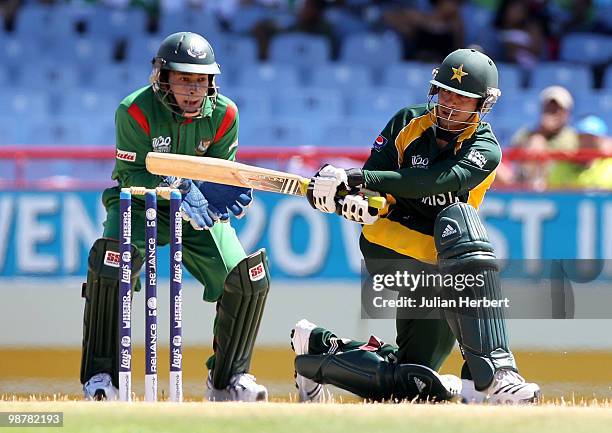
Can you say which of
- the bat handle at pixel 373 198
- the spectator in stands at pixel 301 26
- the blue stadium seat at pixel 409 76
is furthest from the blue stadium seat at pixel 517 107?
the bat handle at pixel 373 198

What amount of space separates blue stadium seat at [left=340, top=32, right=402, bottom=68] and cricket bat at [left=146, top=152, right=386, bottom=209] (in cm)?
656

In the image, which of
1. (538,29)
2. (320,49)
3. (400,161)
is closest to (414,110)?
(400,161)

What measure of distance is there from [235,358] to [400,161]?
1139 millimetres

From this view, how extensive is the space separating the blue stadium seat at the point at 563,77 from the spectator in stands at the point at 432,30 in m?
0.75

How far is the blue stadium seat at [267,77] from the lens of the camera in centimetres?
1152

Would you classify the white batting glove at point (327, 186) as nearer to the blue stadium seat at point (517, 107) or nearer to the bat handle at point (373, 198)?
the bat handle at point (373, 198)

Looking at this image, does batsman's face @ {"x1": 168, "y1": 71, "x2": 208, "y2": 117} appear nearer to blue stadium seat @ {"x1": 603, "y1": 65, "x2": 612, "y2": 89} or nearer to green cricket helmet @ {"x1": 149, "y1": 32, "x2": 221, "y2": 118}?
green cricket helmet @ {"x1": 149, "y1": 32, "x2": 221, "y2": 118}

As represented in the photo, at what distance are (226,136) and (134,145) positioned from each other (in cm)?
43

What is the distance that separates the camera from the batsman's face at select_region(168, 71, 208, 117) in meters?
5.67

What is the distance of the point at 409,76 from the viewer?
11562 mm

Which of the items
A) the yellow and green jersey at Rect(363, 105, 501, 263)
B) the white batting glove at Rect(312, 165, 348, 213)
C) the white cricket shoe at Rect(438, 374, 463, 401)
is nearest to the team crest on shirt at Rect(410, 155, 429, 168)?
the yellow and green jersey at Rect(363, 105, 501, 263)

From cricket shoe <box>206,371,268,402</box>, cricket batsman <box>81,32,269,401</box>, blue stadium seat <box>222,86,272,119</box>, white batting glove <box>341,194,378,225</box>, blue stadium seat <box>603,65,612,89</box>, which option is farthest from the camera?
blue stadium seat <box>603,65,612,89</box>

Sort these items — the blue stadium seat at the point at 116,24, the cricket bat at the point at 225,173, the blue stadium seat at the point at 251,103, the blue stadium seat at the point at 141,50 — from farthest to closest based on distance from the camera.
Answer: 1. the blue stadium seat at the point at 116,24
2. the blue stadium seat at the point at 141,50
3. the blue stadium seat at the point at 251,103
4. the cricket bat at the point at 225,173

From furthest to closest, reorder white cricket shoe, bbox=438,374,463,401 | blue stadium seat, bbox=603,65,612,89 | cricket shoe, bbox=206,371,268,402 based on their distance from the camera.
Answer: blue stadium seat, bbox=603,65,612,89
cricket shoe, bbox=206,371,268,402
white cricket shoe, bbox=438,374,463,401
